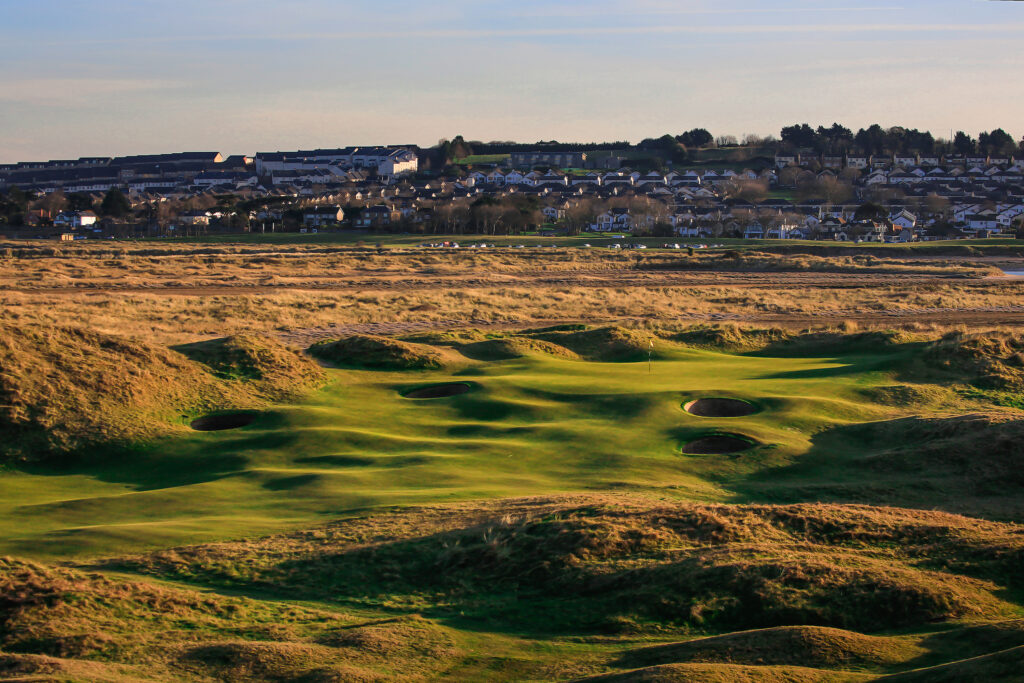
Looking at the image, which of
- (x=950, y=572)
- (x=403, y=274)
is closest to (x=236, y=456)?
(x=950, y=572)

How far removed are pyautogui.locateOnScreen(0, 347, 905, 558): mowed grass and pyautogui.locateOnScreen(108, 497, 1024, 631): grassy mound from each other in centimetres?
148

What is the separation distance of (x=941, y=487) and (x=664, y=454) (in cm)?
464

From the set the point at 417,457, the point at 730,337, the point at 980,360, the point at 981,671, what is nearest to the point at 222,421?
the point at 417,457

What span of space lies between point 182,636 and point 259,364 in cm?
1584

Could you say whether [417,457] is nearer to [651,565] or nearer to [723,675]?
[651,565]

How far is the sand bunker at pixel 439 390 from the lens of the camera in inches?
975

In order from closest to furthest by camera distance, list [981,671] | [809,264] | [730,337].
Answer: [981,671]
[730,337]
[809,264]

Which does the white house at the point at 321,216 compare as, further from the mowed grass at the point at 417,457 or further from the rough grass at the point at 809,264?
the mowed grass at the point at 417,457

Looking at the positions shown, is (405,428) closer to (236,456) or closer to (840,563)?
(236,456)

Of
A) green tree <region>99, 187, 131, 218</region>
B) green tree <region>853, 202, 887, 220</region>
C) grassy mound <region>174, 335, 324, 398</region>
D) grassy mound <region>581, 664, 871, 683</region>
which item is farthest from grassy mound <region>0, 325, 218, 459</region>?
green tree <region>99, 187, 131, 218</region>

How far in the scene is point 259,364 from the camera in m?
26.4

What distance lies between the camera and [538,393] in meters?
24.2

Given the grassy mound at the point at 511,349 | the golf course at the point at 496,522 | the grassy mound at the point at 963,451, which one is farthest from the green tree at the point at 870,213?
the grassy mound at the point at 963,451

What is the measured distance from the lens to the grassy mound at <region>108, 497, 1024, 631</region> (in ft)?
38.6
